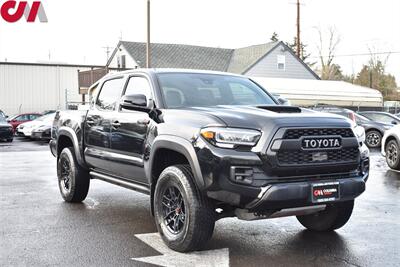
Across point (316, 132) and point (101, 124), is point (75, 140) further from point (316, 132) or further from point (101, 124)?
point (316, 132)

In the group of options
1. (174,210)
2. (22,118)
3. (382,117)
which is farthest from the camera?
(22,118)

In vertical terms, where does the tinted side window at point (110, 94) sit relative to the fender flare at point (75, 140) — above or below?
above

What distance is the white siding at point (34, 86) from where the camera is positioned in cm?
3522

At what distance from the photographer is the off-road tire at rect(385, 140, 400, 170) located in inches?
445

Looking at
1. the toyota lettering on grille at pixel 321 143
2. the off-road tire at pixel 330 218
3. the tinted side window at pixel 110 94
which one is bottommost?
the off-road tire at pixel 330 218

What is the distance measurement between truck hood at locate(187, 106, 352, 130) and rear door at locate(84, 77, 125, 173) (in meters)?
1.66

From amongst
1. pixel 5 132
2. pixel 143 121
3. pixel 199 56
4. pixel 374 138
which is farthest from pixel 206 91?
pixel 199 56

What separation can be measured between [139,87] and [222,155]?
2.09m

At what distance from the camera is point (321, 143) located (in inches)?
189

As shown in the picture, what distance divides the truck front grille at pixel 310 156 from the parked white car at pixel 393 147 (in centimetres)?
671

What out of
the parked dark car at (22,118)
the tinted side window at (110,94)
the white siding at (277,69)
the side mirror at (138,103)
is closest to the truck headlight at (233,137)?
the side mirror at (138,103)

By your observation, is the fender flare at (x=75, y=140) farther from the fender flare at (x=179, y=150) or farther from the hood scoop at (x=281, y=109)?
the hood scoop at (x=281, y=109)

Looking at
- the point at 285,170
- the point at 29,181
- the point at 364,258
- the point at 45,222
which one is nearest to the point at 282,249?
the point at 364,258

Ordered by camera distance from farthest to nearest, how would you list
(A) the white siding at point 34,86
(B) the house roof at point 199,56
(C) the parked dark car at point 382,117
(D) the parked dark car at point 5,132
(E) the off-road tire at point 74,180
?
(B) the house roof at point 199,56, (A) the white siding at point 34,86, (D) the parked dark car at point 5,132, (C) the parked dark car at point 382,117, (E) the off-road tire at point 74,180
